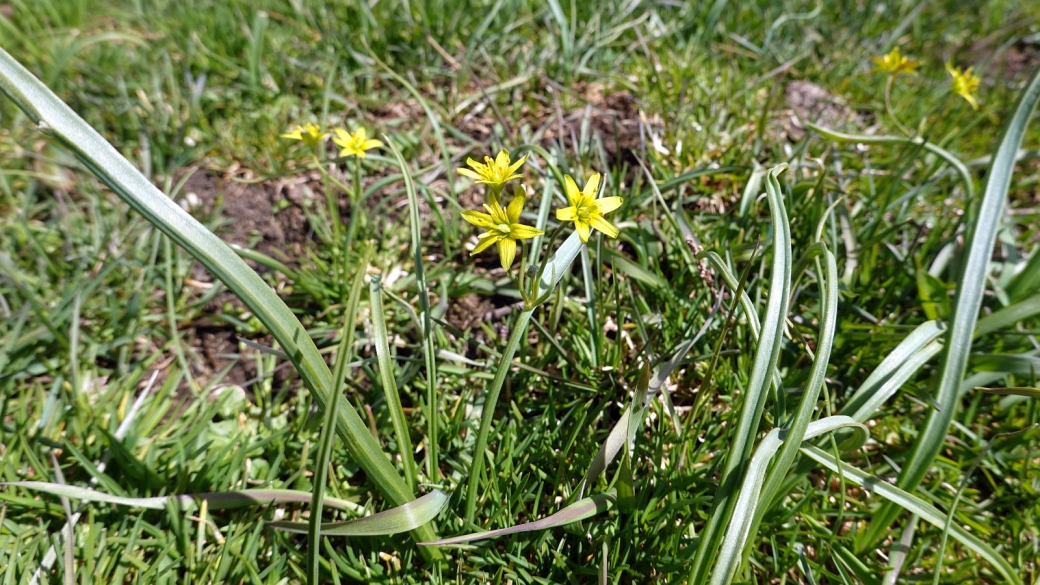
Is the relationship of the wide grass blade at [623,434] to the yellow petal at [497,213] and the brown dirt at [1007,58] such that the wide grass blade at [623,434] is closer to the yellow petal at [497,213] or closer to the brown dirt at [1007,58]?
the yellow petal at [497,213]

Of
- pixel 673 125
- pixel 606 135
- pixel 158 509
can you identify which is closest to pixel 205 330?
pixel 158 509

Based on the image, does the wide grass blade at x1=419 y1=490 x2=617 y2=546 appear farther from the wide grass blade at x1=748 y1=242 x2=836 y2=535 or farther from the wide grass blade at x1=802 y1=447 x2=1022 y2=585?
the wide grass blade at x1=802 y1=447 x2=1022 y2=585

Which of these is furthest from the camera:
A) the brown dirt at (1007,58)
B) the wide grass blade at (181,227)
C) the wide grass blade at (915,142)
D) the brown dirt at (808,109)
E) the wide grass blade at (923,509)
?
the brown dirt at (1007,58)

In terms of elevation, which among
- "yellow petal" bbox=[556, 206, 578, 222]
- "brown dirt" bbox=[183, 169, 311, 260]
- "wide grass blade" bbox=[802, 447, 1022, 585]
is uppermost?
"yellow petal" bbox=[556, 206, 578, 222]

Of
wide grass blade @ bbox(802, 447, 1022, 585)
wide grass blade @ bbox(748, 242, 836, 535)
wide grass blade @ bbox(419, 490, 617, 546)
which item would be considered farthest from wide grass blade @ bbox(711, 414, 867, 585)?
wide grass blade @ bbox(419, 490, 617, 546)

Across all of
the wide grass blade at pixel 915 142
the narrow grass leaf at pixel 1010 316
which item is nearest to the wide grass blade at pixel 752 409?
the wide grass blade at pixel 915 142

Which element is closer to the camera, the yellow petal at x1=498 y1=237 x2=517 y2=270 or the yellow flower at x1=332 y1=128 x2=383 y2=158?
the yellow petal at x1=498 y1=237 x2=517 y2=270
